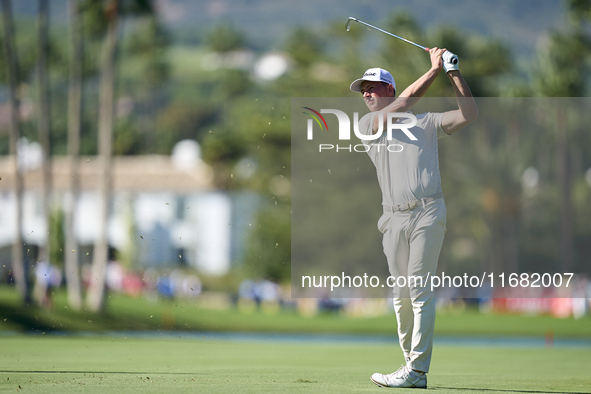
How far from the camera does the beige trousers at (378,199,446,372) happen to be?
748 centimetres

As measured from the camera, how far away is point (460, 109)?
738 centimetres

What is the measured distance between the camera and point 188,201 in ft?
266

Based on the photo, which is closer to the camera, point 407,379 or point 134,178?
point 407,379

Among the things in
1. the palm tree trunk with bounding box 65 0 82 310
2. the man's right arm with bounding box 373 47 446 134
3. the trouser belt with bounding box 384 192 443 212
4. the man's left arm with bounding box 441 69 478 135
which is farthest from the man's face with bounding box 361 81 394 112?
the palm tree trunk with bounding box 65 0 82 310

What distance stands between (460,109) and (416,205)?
80cm

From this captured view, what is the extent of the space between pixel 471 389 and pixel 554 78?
4554 centimetres

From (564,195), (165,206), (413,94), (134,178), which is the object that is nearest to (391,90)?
(413,94)

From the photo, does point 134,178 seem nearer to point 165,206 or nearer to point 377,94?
point 165,206

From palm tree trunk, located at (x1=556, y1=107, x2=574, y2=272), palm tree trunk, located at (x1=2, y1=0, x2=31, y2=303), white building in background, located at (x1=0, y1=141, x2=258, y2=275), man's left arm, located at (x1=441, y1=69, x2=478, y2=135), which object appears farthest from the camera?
white building in background, located at (x1=0, y1=141, x2=258, y2=275)

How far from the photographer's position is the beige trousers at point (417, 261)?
295 inches

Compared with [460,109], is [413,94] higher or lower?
higher

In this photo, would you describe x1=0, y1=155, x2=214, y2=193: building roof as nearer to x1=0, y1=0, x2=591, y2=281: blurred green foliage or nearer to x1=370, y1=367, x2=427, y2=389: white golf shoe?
x1=0, y1=0, x2=591, y2=281: blurred green foliage

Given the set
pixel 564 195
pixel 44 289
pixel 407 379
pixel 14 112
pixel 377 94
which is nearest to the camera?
pixel 407 379

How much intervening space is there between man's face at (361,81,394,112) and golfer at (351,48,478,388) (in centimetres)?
6
